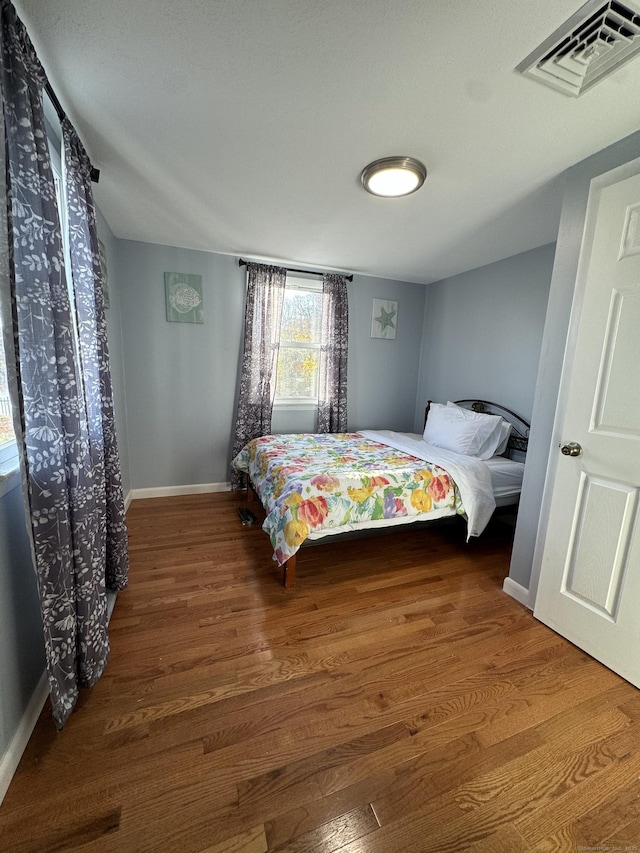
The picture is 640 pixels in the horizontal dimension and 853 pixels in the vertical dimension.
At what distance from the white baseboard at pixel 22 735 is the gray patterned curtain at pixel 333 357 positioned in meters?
2.88

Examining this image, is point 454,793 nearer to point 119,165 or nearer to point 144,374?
point 119,165

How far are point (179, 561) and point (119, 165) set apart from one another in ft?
7.89

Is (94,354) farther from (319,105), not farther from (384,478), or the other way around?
(384,478)

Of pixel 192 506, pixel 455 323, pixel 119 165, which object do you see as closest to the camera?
pixel 119 165

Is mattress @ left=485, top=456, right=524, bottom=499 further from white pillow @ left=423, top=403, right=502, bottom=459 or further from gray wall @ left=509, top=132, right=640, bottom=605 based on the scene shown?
gray wall @ left=509, top=132, right=640, bottom=605

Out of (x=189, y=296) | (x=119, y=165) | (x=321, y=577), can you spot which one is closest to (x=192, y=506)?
(x=321, y=577)

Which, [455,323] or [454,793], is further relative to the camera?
[455,323]

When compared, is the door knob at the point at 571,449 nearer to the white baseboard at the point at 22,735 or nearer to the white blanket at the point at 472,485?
the white blanket at the point at 472,485

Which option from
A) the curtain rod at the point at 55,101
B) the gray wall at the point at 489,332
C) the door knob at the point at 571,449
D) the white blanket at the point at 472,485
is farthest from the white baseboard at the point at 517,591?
the curtain rod at the point at 55,101

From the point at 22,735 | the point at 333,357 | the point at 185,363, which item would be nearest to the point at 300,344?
the point at 333,357

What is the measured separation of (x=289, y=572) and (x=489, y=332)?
2.88 meters

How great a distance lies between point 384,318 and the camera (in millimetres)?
3891

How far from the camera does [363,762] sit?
1106 mm

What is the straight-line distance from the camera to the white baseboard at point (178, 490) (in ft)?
10.6
